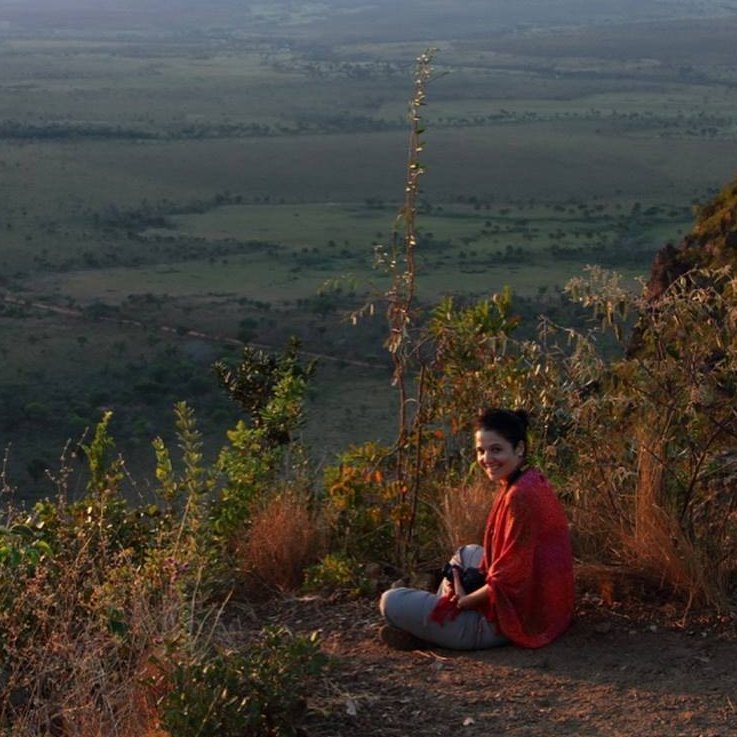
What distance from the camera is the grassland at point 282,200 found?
21.5 metres

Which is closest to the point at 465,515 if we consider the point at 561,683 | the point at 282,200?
the point at 561,683

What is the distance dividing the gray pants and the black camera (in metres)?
0.07

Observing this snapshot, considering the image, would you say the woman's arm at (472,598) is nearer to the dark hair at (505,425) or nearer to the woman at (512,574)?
the woman at (512,574)

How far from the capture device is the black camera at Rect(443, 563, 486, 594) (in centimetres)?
502

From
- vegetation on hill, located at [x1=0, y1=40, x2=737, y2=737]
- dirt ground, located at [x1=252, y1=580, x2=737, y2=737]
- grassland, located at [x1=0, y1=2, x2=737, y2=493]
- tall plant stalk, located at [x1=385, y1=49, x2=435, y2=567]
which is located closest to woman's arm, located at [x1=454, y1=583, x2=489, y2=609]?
dirt ground, located at [x1=252, y1=580, x2=737, y2=737]

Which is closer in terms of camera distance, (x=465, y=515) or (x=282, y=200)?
(x=465, y=515)

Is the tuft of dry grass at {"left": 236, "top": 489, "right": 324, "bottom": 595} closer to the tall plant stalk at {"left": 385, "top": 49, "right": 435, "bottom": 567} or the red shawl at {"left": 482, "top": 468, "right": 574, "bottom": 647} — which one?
the tall plant stalk at {"left": 385, "top": 49, "right": 435, "bottom": 567}

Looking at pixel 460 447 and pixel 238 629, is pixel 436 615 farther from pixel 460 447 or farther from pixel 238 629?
pixel 460 447

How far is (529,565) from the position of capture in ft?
15.8

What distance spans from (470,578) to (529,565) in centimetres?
28

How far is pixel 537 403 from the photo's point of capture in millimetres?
5836

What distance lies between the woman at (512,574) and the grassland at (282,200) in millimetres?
1077

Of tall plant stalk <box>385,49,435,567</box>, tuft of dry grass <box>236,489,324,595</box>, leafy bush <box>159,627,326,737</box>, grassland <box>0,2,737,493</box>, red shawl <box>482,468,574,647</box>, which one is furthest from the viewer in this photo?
grassland <box>0,2,737,493</box>

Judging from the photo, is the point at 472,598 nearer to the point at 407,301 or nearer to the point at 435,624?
the point at 435,624
